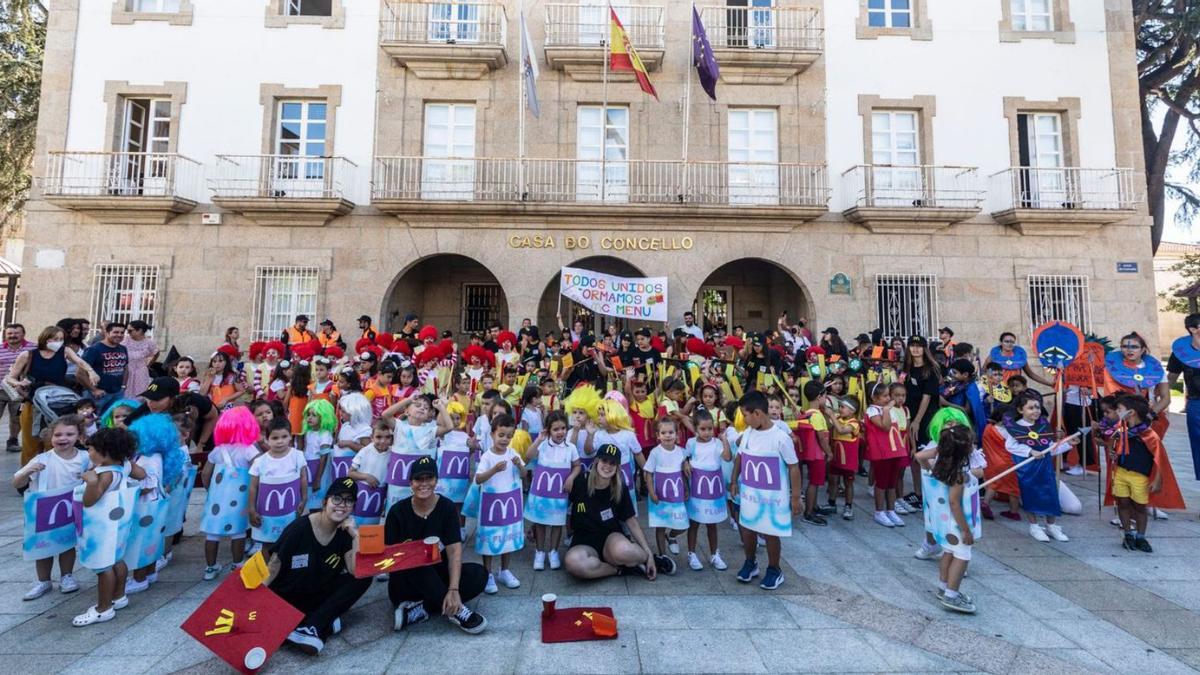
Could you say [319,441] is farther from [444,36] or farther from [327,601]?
[444,36]

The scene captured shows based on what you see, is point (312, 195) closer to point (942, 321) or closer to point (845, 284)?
point (845, 284)

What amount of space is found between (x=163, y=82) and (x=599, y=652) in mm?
16101

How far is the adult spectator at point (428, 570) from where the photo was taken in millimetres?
3719

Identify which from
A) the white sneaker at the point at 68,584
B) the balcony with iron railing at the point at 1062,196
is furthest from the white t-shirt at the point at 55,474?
the balcony with iron railing at the point at 1062,196

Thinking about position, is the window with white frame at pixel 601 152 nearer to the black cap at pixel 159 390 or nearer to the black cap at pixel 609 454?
the black cap at pixel 609 454

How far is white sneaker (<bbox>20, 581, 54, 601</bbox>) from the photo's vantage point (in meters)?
4.05

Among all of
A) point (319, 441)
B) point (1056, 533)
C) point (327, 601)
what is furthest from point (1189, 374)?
point (319, 441)

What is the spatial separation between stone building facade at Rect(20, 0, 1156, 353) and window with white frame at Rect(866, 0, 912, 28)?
0.77 ft

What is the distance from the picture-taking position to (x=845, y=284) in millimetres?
12969

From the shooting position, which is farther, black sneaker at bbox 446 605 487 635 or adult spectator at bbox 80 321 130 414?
adult spectator at bbox 80 321 130 414

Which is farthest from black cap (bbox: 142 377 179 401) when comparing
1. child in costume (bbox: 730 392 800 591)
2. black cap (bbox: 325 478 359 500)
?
child in costume (bbox: 730 392 800 591)

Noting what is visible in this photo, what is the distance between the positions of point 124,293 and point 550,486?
1316 centimetres

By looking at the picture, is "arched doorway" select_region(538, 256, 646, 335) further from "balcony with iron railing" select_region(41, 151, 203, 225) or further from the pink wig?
the pink wig

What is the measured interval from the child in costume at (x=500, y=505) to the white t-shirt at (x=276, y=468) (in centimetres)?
149
